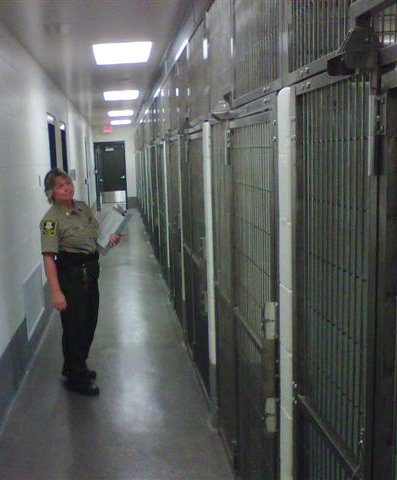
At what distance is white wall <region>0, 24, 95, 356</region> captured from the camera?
360 cm

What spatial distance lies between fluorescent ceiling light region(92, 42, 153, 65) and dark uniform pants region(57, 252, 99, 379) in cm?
236

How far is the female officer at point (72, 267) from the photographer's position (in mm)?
3436

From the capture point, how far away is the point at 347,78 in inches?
41.8

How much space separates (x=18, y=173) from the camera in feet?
13.6

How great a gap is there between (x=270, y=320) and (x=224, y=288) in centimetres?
91

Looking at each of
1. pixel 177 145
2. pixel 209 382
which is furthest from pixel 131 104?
pixel 209 382

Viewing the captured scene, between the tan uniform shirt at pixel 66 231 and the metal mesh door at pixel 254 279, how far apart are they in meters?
1.54

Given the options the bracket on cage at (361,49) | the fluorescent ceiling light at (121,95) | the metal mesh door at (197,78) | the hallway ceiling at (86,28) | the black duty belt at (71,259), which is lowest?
the black duty belt at (71,259)

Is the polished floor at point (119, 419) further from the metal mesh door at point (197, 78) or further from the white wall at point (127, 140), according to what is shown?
the white wall at point (127, 140)

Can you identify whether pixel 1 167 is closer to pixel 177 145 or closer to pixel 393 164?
pixel 177 145

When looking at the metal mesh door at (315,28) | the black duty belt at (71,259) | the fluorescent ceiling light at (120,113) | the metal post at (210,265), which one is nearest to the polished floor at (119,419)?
the metal post at (210,265)

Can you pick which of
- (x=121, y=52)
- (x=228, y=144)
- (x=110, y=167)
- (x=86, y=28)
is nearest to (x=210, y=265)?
(x=228, y=144)

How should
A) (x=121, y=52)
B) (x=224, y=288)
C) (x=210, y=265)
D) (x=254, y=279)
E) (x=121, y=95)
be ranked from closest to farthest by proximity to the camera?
(x=254, y=279), (x=224, y=288), (x=210, y=265), (x=121, y=52), (x=121, y=95)

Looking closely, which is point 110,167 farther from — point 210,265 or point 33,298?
point 210,265
